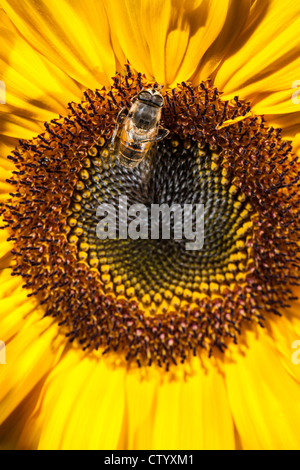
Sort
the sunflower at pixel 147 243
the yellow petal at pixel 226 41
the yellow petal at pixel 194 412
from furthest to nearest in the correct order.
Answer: the yellow petal at pixel 194 412
the sunflower at pixel 147 243
the yellow petal at pixel 226 41

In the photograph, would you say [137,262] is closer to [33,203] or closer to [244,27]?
[33,203]

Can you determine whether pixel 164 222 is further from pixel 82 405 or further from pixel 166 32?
pixel 82 405

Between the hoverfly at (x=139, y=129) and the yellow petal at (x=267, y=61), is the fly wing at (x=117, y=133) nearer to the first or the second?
the hoverfly at (x=139, y=129)

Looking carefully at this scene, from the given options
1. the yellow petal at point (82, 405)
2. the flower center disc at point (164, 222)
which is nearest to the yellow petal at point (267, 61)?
the flower center disc at point (164, 222)

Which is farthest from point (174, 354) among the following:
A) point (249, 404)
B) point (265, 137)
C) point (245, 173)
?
point (265, 137)

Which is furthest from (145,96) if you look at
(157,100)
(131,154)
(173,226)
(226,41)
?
(173,226)

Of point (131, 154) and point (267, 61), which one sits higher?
point (267, 61)
